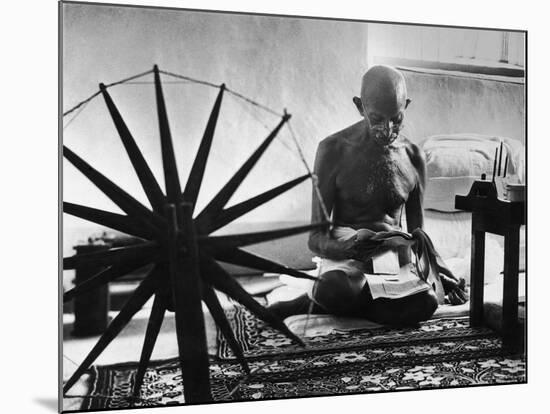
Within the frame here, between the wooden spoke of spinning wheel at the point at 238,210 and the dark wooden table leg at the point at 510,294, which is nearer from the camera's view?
the wooden spoke of spinning wheel at the point at 238,210

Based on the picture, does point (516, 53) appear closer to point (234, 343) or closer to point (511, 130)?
point (511, 130)

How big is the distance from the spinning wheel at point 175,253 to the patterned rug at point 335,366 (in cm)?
7

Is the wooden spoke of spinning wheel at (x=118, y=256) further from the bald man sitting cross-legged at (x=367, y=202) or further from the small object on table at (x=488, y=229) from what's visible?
the small object on table at (x=488, y=229)

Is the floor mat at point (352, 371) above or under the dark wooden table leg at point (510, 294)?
under

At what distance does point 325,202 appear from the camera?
174 inches

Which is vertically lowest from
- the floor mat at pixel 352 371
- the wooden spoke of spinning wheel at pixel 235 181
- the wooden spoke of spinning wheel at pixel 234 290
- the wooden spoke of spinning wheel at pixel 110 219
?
the floor mat at pixel 352 371

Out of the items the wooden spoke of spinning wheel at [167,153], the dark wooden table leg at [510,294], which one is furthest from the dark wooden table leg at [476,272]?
the wooden spoke of spinning wheel at [167,153]

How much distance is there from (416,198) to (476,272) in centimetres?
57

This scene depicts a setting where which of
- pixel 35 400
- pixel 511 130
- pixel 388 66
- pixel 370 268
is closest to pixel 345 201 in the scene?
pixel 370 268

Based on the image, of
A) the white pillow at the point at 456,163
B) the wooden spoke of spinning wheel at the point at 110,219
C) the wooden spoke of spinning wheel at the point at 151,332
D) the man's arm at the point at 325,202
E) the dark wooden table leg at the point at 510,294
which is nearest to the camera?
the wooden spoke of spinning wheel at the point at 110,219

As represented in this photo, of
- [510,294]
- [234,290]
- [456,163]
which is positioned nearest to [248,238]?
[234,290]

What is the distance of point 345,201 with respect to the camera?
175 inches

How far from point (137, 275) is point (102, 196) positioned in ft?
1.44

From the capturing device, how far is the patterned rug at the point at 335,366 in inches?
165
